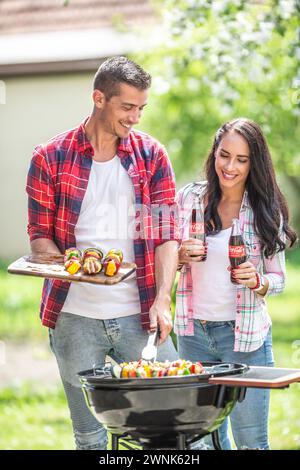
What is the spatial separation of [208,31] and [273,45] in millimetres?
861

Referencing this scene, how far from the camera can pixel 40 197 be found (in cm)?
455

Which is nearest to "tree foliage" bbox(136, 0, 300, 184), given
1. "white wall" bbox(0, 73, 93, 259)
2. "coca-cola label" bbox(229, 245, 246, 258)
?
"coca-cola label" bbox(229, 245, 246, 258)

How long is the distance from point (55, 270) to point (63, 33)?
14233mm

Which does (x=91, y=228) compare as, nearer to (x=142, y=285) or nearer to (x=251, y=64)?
(x=142, y=285)

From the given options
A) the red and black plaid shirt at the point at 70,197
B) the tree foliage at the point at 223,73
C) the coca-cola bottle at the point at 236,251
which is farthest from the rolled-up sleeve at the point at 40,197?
the tree foliage at the point at 223,73

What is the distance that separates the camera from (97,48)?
1697 cm

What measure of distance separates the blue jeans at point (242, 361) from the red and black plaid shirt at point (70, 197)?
27cm

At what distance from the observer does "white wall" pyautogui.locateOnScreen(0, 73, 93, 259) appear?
17.1m

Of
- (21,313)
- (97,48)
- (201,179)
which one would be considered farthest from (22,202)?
(201,179)

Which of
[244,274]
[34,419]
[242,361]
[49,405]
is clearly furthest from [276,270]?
[49,405]
